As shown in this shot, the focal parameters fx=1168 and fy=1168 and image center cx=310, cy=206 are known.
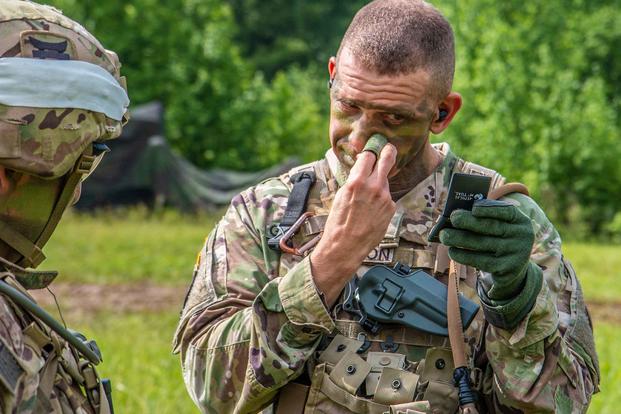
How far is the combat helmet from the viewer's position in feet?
9.21

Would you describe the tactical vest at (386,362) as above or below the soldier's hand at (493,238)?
below

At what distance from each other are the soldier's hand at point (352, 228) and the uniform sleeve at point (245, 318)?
0.16 feet

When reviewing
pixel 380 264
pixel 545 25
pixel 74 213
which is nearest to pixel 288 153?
pixel 545 25

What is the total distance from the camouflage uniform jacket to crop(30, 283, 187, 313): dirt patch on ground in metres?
8.41


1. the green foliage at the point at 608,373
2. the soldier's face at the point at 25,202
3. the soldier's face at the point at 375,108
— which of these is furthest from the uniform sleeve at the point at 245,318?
the green foliage at the point at 608,373

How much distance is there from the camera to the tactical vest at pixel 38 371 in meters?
2.60

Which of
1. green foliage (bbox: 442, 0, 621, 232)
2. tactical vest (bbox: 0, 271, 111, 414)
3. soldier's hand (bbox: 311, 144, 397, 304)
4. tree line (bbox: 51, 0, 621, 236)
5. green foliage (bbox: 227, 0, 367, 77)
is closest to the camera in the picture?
tactical vest (bbox: 0, 271, 111, 414)

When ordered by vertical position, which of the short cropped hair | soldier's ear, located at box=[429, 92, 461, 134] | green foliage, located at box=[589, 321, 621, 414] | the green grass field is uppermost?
the short cropped hair

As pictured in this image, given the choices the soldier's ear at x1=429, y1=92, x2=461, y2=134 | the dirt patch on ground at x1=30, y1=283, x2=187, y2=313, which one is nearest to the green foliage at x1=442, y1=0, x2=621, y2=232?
the dirt patch on ground at x1=30, y1=283, x2=187, y2=313

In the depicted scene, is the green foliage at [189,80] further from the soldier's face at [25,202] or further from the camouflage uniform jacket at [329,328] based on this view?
the soldier's face at [25,202]

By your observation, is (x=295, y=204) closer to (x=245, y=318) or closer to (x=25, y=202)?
(x=245, y=318)

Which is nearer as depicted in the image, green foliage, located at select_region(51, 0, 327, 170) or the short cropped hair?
the short cropped hair

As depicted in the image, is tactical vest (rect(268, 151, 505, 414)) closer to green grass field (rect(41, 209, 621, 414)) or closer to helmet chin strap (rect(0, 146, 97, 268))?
helmet chin strap (rect(0, 146, 97, 268))

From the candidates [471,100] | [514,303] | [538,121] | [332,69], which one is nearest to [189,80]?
[471,100]
